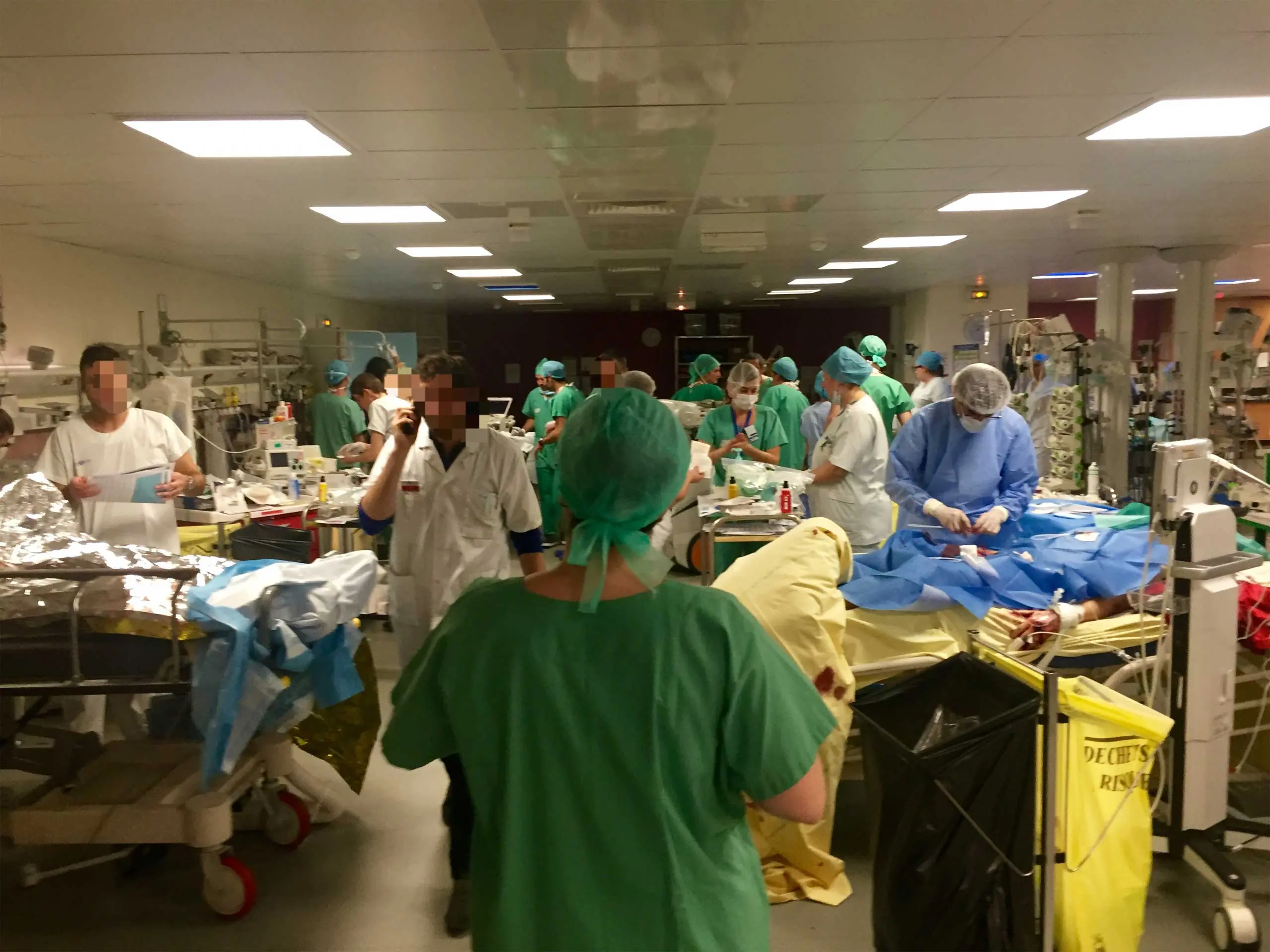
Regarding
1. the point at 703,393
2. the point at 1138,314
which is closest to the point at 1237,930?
the point at 703,393

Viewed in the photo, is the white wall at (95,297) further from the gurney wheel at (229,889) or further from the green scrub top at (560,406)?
the gurney wheel at (229,889)

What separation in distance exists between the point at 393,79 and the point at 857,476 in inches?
108

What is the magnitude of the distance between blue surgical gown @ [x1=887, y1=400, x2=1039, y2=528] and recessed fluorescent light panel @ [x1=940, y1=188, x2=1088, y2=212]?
1.92m

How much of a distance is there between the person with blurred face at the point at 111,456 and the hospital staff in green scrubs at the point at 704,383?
4.29m

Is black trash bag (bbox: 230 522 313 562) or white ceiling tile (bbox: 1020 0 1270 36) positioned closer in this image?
white ceiling tile (bbox: 1020 0 1270 36)

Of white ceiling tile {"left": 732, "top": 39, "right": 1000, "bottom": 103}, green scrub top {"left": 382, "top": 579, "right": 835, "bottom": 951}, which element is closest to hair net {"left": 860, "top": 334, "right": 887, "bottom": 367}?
white ceiling tile {"left": 732, "top": 39, "right": 1000, "bottom": 103}

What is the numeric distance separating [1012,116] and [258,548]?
3641mm

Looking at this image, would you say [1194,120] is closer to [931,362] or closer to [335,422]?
[931,362]

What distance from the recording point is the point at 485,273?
26.5 ft

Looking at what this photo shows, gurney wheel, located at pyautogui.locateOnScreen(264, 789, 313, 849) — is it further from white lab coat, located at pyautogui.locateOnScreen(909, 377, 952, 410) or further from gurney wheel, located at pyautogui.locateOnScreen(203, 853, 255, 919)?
white lab coat, located at pyautogui.locateOnScreen(909, 377, 952, 410)

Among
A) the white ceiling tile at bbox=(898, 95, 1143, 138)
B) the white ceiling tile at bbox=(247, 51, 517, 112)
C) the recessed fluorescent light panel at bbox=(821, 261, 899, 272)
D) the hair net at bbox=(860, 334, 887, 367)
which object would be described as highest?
the recessed fluorescent light panel at bbox=(821, 261, 899, 272)

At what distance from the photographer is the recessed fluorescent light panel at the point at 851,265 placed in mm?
7764

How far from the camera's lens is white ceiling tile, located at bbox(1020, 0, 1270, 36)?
217cm

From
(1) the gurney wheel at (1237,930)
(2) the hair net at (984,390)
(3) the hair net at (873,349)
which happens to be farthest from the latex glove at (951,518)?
(3) the hair net at (873,349)
